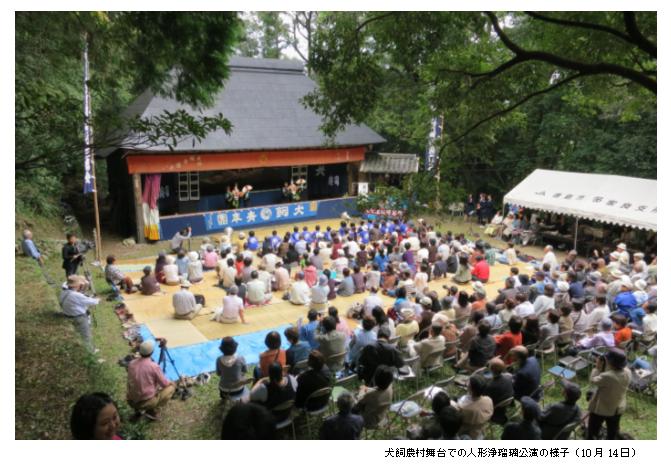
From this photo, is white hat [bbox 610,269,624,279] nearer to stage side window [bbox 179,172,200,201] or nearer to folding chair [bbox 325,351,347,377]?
folding chair [bbox 325,351,347,377]

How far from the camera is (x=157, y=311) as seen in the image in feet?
33.7

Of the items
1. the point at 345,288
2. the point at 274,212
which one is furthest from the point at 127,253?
the point at 345,288

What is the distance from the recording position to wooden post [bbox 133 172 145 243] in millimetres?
16095

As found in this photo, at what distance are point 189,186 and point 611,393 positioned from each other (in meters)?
17.0

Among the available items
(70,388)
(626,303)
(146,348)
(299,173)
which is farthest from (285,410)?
(299,173)

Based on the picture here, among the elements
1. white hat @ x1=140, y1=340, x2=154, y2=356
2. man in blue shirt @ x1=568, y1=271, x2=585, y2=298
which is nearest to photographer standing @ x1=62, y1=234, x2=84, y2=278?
white hat @ x1=140, y1=340, x2=154, y2=356

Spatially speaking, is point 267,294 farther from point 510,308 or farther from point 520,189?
point 520,189

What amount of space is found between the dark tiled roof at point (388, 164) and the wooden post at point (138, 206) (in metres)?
9.71

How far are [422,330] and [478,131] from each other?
337 cm

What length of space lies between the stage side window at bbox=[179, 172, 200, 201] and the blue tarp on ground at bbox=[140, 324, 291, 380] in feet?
35.3

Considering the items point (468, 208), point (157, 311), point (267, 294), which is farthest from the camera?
point (468, 208)

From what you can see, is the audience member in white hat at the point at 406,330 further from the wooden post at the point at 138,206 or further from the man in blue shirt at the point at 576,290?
the wooden post at the point at 138,206

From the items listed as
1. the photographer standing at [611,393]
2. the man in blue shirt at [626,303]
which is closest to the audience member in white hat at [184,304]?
the photographer standing at [611,393]

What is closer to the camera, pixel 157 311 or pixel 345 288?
pixel 157 311
